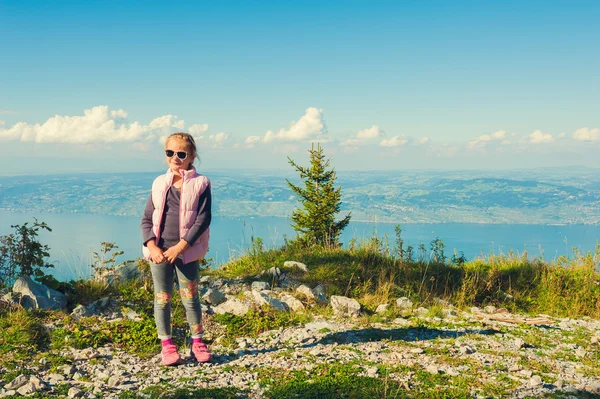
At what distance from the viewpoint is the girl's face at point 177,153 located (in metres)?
4.33

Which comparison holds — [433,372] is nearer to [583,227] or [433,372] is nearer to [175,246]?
[175,246]

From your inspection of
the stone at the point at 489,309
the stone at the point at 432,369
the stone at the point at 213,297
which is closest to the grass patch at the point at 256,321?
the stone at the point at 213,297

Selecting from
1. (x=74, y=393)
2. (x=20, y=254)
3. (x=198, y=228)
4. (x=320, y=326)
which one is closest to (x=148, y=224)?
(x=198, y=228)

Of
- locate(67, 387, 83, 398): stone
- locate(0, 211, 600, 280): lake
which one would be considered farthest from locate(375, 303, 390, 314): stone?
locate(0, 211, 600, 280): lake

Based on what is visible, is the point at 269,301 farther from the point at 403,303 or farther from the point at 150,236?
the point at 150,236

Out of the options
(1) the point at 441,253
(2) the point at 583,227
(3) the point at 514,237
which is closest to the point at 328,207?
(1) the point at 441,253

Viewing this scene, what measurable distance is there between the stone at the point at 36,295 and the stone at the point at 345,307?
14.3 ft

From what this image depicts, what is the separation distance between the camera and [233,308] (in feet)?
20.8

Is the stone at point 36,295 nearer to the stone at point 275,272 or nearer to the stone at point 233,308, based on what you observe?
the stone at point 233,308

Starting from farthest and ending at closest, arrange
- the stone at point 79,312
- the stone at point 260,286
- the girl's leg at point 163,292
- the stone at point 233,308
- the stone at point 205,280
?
the stone at point 205,280 → the stone at point 260,286 → the stone at point 233,308 → the stone at point 79,312 → the girl's leg at point 163,292

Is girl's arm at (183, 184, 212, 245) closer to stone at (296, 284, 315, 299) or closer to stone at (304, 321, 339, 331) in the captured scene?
stone at (304, 321, 339, 331)

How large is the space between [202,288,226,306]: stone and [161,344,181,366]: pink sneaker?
7.34 feet

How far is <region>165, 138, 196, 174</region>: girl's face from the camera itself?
4.33 metres

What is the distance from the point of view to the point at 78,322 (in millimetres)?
5758
